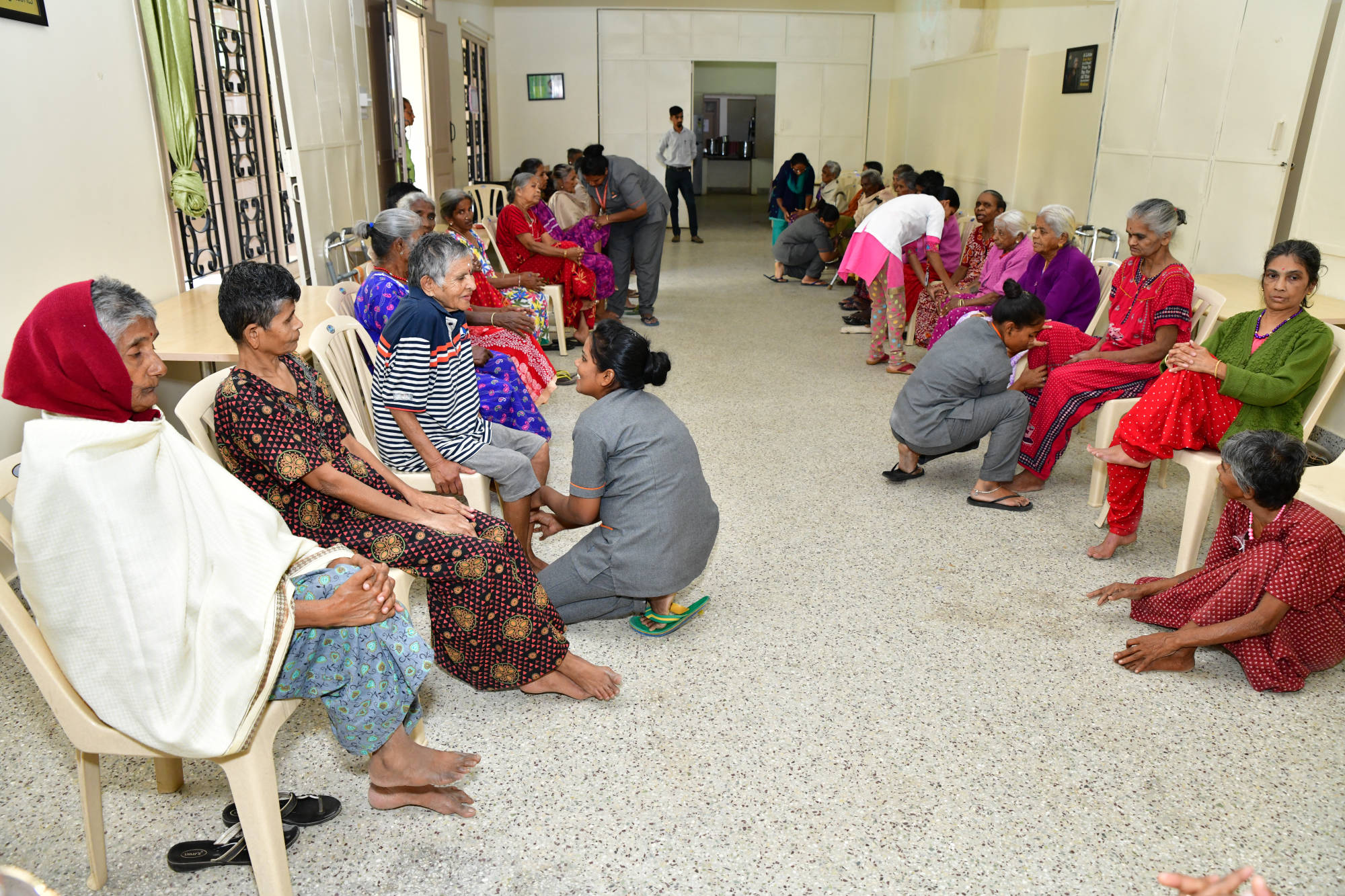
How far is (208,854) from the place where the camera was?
68.2 inches

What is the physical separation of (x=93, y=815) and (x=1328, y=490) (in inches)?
121

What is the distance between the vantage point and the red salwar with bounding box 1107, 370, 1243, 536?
9.36 ft

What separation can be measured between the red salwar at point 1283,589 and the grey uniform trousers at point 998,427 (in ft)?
3.31

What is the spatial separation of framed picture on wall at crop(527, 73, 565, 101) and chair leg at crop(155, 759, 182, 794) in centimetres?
1063

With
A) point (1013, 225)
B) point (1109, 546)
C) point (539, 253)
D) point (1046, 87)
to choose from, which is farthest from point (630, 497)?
point (1046, 87)

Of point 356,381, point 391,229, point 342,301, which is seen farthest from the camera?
point 342,301

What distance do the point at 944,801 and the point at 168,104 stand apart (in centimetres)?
371

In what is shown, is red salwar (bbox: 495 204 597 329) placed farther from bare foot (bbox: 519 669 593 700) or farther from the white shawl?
the white shawl

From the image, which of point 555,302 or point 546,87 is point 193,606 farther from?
point 546,87

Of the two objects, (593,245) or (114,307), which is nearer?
(114,307)

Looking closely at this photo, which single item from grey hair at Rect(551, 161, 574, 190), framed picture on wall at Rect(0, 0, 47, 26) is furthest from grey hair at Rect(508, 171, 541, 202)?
framed picture on wall at Rect(0, 0, 47, 26)

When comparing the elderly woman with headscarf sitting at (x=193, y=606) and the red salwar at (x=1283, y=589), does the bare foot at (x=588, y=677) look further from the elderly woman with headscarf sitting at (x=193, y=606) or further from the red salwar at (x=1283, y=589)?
the red salwar at (x=1283, y=589)

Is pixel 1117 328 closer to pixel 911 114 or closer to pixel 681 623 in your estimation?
pixel 681 623

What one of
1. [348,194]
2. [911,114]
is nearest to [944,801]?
[348,194]
